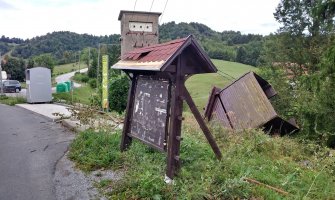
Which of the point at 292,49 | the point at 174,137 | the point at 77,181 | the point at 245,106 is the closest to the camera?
the point at 174,137

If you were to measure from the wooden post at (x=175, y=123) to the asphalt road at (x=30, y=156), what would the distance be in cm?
195

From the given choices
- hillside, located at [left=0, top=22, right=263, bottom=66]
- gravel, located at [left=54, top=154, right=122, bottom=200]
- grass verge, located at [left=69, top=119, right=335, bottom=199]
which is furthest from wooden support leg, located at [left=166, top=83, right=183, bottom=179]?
hillside, located at [left=0, top=22, right=263, bottom=66]

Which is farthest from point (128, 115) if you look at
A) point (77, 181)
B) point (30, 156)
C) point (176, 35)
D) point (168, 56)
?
point (176, 35)

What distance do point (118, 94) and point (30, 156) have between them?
28.1 ft

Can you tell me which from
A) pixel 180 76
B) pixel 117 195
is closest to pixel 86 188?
pixel 117 195

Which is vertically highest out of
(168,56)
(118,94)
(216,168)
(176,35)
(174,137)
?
(176,35)

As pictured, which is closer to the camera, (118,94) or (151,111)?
(151,111)

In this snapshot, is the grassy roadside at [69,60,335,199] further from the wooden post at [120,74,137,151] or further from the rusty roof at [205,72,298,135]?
the rusty roof at [205,72,298,135]

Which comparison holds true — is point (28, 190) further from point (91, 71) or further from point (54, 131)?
point (91, 71)

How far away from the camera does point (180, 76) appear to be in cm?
510

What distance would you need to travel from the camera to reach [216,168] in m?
5.23

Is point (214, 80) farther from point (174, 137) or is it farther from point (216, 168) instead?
point (174, 137)

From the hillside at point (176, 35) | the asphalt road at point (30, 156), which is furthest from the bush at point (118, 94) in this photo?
the hillside at point (176, 35)

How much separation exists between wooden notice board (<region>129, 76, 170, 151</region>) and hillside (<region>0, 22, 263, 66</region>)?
5030cm
